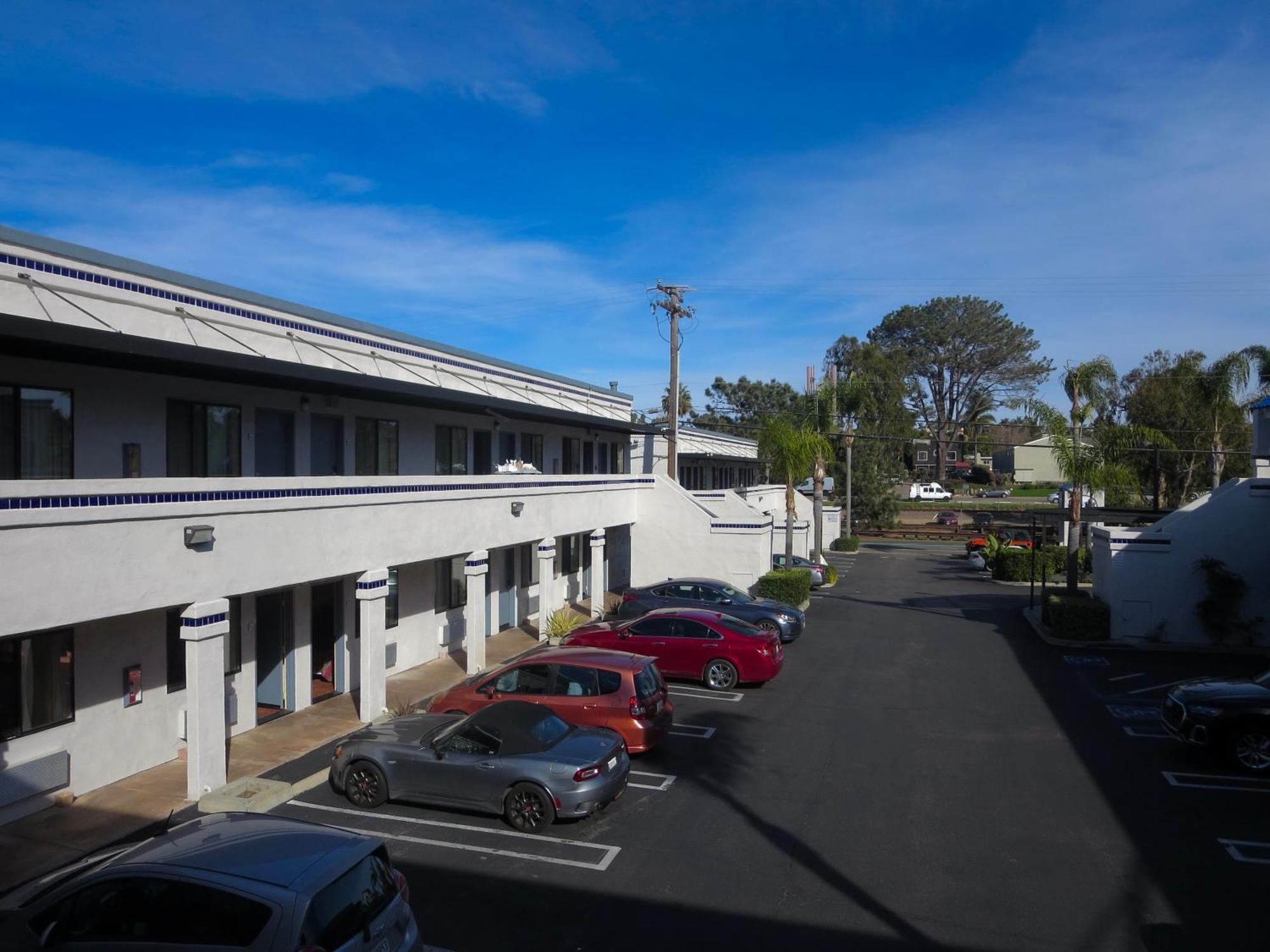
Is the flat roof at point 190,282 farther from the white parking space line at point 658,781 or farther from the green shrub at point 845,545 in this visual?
the green shrub at point 845,545

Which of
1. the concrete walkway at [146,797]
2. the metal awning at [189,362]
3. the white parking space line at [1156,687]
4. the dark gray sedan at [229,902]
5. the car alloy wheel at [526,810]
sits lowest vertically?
the white parking space line at [1156,687]

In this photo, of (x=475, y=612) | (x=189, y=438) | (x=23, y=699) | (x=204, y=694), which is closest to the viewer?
(x=23, y=699)

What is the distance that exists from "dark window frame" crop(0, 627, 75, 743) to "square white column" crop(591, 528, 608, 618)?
14583mm

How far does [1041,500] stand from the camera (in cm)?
8275

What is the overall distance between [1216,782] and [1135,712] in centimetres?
407

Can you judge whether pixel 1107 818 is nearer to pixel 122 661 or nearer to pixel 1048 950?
pixel 1048 950

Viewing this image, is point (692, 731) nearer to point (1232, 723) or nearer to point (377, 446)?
point (1232, 723)

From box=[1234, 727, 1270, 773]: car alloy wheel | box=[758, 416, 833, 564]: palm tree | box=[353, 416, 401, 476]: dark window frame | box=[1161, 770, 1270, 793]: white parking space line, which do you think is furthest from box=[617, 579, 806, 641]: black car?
box=[1234, 727, 1270, 773]: car alloy wheel

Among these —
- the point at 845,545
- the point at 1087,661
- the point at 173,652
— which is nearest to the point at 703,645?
the point at 173,652

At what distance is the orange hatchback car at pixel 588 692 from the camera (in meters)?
12.6

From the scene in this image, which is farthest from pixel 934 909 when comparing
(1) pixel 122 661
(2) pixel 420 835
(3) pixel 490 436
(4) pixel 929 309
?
(4) pixel 929 309

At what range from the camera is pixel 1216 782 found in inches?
484

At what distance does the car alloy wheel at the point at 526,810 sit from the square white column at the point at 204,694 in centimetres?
385

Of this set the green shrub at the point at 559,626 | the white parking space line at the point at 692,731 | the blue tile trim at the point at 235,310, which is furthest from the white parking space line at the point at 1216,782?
the blue tile trim at the point at 235,310
